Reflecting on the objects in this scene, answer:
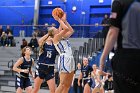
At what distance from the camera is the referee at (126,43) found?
3643 millimetres

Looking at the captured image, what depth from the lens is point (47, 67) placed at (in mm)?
9703

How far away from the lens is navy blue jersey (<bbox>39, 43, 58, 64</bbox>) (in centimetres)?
980

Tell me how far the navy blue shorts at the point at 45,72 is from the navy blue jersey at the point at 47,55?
0.14m

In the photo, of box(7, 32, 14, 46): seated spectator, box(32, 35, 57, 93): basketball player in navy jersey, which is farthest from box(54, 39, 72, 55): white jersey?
box(7, 32, 14, 46): seated spectator

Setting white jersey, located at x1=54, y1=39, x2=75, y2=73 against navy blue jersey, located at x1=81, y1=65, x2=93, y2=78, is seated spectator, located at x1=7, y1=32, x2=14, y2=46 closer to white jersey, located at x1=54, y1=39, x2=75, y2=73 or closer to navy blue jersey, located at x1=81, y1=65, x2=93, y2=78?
navy blue jersey, located at x1=81, y1=65, x2=93, y2=78

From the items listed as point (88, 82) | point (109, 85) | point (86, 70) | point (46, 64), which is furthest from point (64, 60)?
point (109, 85)

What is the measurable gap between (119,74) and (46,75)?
5.85m

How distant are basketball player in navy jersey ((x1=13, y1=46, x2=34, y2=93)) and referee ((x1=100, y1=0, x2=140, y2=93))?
679 centimetres

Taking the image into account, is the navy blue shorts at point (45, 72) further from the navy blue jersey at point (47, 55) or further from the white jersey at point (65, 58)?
the white jersey at point (65, 58)

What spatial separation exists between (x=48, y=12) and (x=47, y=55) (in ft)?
58.1

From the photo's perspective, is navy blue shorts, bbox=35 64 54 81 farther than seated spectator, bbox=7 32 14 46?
No

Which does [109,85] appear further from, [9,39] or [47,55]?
[9,39]

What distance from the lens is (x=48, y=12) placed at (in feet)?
89.7

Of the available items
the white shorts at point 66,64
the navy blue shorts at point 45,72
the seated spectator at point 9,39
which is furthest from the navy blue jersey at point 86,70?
the seated spectator at point 9,39
